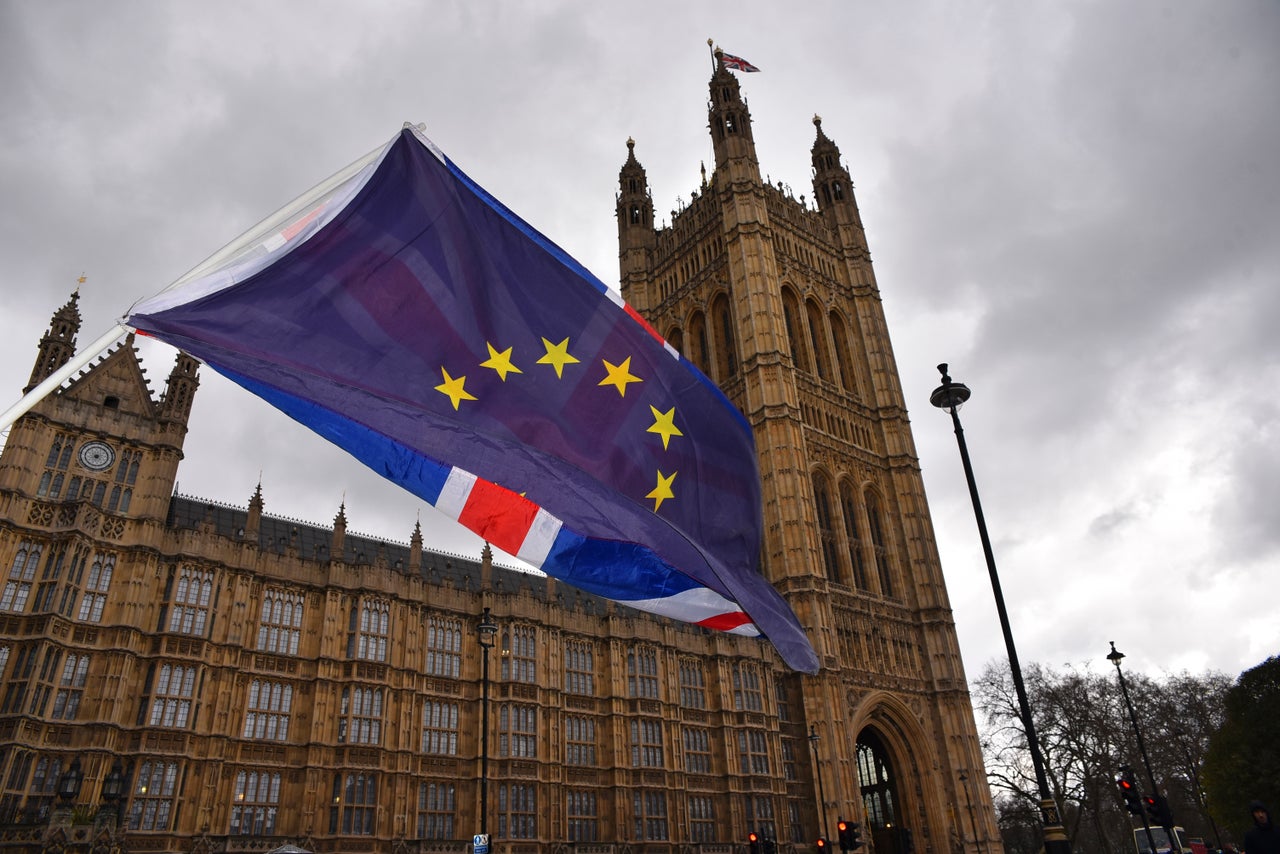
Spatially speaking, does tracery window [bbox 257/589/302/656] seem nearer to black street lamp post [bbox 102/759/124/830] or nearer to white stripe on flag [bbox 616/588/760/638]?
black street lamp post [bbox 102/759/124/830]

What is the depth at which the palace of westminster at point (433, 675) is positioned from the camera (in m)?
29.2

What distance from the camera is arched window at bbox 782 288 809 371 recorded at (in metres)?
68.0

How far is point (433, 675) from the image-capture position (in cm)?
3756

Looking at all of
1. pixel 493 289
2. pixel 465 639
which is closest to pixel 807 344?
pixel 465 639

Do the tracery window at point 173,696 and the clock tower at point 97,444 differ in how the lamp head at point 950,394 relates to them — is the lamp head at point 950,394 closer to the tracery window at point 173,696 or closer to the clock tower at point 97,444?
the clock tower at point 97,444

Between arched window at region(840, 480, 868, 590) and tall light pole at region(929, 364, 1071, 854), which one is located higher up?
arched window at region(840, 480, 868, 590)

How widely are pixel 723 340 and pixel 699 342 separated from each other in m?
2.94

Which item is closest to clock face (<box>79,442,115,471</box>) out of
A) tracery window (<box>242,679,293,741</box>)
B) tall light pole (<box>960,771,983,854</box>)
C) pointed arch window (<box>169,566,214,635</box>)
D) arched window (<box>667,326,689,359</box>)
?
pointed arch window (<box>169,566,214,635</box>)

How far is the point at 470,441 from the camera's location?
31.3 ft

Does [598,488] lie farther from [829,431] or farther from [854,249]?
[854,249]

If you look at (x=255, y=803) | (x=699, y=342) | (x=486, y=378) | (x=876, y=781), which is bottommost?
(x=255, y=803)

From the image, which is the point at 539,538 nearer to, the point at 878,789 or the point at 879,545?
the point at 878,789

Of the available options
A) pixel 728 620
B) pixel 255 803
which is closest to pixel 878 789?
pixel 255 803

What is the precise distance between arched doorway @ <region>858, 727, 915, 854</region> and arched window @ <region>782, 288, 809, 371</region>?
2801cm
